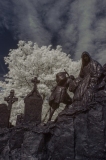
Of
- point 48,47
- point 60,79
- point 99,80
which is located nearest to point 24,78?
point 48,47

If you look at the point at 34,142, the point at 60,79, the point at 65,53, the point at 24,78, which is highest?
the point at 65,53

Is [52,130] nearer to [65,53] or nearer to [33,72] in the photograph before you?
[33,72]

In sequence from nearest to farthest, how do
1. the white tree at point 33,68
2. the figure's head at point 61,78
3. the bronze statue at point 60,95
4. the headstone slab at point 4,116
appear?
the headstone slab at point 4,116 → the bronze statue at point 60,95 → the figure's head at point 61,78 → the white tree at point 33,68

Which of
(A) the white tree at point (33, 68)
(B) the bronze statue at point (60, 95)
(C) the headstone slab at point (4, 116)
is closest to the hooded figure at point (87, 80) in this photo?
(B) the bronze statue at point (60, 95)

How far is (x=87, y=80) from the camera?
258 inches

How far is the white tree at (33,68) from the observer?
1574 centimetres

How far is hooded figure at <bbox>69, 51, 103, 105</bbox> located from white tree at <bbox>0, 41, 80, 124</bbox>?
786 centimetres

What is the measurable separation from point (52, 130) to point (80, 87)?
6.94ft

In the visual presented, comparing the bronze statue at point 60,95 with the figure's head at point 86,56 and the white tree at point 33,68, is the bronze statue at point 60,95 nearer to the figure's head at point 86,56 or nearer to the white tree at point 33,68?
the figure's head at point 86,56

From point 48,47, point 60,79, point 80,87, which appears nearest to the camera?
point 80,87

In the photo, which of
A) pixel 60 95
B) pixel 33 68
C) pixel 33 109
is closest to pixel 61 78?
pixel 60 95

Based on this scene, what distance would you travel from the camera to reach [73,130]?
510cm

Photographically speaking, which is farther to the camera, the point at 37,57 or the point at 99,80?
the point at 37,57

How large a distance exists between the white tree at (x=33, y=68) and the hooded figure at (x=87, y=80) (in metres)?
7.86
